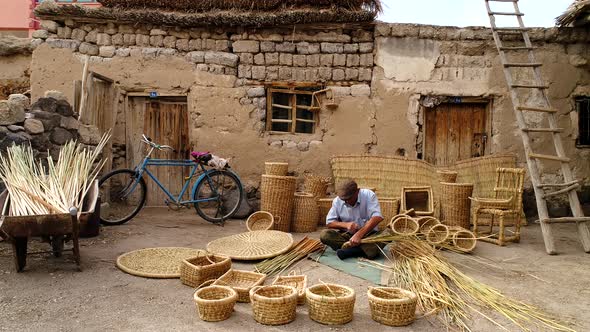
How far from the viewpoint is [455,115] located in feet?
25.8

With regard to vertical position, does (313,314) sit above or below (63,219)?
below

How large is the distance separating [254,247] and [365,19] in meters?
4.27

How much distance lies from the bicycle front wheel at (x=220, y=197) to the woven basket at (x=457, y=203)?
A: 9.26ft

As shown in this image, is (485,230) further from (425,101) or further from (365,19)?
(365,19)

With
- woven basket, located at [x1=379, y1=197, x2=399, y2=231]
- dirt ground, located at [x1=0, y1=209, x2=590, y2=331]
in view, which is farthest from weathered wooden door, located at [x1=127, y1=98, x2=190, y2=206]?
woven basket, located at [x1=379, y1=197, x2=399, y2=231]

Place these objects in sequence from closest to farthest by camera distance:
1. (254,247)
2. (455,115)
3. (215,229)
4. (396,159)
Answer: (254,247) → (215,229) → (396,159) → (455,115)

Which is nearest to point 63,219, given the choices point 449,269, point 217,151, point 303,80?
point 449,269

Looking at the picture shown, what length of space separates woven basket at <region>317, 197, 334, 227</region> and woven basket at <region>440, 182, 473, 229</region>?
1571mm

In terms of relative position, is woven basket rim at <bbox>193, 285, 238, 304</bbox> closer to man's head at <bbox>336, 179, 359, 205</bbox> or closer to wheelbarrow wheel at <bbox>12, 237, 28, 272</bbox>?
man's head at <bbox>336, 179, 359, 205</bbox>

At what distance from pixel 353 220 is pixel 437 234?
4.06ft

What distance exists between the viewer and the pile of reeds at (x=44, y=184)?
423 centimetres

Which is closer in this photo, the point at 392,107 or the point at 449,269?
the point at 449,269

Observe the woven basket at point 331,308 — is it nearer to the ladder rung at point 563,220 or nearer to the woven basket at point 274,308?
the woven basket at point 274,308

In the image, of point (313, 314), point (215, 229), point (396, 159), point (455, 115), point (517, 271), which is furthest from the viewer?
point (455, 115)
